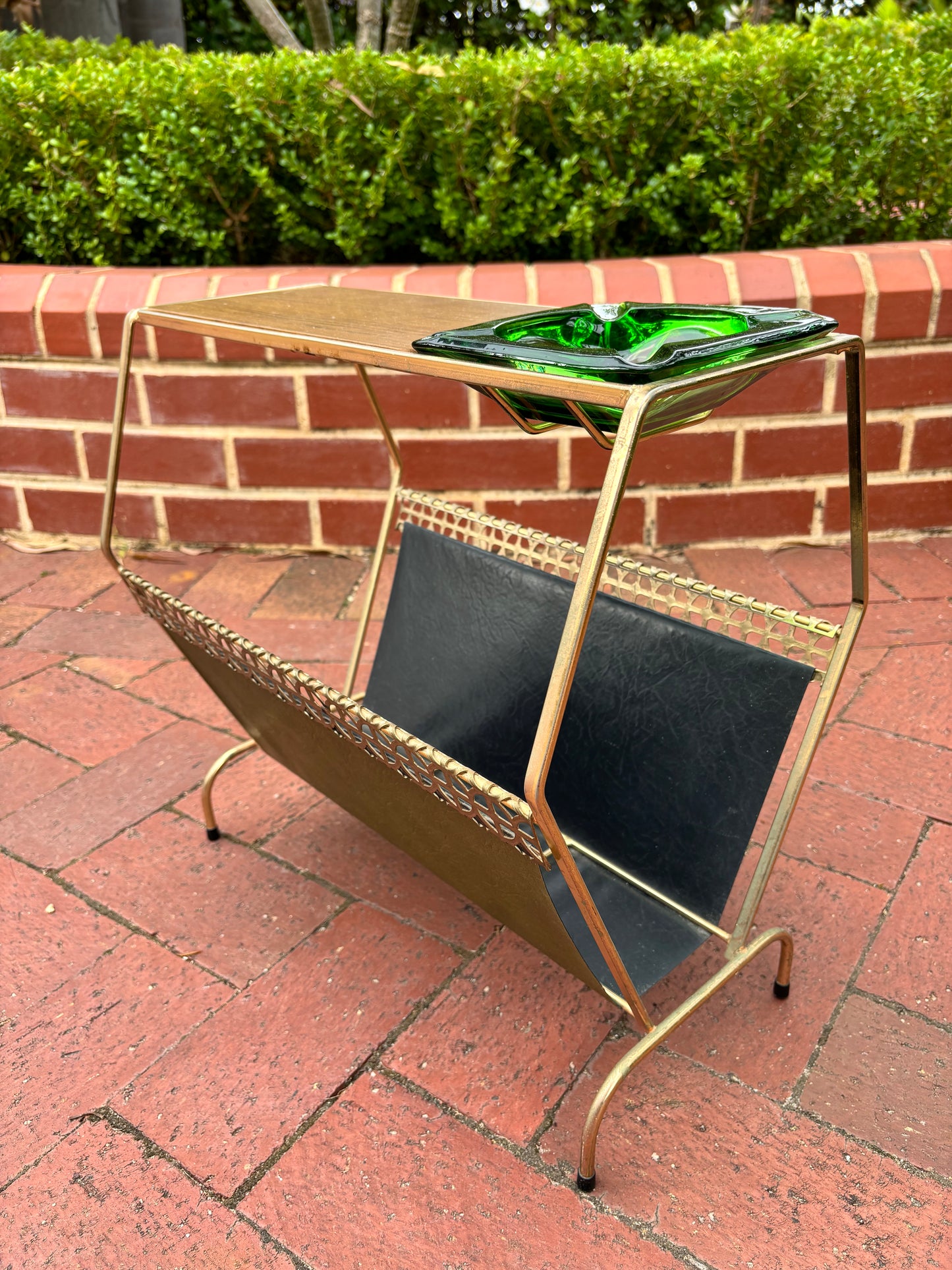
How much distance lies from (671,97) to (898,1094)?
2.60 metres

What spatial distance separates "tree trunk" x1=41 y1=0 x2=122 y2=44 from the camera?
505cm

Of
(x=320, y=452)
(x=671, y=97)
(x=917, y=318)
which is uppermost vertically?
(x=671, y=97)

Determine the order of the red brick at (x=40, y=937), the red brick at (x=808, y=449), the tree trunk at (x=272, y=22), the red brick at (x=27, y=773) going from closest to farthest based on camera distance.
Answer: the red brick at (x=40, y=937), the red brick at (x=27, y=773), the red brick at (x=808, y=449), the tree trunk at (x=272, y=22)

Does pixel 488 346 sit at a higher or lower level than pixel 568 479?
higher

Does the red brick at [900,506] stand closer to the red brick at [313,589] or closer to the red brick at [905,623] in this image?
the red brick at [905,623]

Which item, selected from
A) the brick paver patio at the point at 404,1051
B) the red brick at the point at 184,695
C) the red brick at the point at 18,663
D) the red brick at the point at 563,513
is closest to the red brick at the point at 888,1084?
the brick paver patio at the point at 404,1051

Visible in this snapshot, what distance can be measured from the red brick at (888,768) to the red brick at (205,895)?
1.09 metres

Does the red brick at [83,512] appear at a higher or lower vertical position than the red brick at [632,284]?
lower

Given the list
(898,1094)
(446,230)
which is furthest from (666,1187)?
(446,230)

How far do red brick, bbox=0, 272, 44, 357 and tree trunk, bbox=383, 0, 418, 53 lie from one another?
1992mm

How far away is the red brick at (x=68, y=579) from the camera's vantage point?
294cm

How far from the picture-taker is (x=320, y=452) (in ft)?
9.44

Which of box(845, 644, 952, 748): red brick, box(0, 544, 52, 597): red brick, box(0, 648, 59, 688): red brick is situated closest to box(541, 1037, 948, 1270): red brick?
box(845, 644, 952, 748): red brick

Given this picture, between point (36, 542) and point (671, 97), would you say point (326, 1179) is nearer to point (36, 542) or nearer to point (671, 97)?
point (36, 542)
